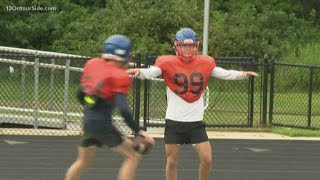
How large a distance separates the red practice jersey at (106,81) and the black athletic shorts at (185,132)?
Result: 1120 mm

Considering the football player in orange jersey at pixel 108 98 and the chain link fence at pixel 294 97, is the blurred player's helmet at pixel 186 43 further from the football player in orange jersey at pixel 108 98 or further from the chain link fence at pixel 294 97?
the chain link fence at pixel 294 97

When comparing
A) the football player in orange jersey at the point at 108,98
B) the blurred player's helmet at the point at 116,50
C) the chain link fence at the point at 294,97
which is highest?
the blurred player's helmet at the point at 116,50

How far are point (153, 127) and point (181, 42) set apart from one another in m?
6.61

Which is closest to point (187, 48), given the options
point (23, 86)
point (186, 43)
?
point (186, 43)

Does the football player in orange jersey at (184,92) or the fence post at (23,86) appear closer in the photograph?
the football player in orange jersey at (184,92)

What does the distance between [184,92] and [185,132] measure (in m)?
0.41

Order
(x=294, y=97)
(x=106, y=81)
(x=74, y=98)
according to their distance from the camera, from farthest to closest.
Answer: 1. (x=294, y=97)
2. (x=74, y=98)
3. (x=106, y=81)

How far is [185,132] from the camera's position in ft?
23.7

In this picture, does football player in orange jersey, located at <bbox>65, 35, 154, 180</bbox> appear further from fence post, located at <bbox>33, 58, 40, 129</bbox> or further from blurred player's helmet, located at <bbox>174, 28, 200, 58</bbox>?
fence post, located at <bbox>33, 58, 40, 129</bbox>

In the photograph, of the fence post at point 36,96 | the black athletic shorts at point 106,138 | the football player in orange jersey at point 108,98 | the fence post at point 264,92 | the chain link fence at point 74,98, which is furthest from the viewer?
the fence post at point 264,92

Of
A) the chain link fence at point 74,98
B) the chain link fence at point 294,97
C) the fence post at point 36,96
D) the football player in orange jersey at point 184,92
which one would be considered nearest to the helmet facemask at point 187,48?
the football player in orange jersey at point 184,92

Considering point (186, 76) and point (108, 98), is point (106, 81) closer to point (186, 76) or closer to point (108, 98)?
point (108, 98)

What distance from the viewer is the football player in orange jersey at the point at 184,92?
7188mm

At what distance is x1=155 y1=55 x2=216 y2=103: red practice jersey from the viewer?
23.6ft
